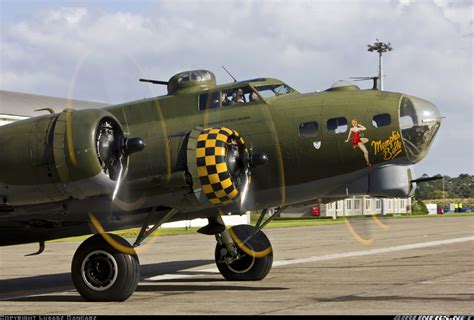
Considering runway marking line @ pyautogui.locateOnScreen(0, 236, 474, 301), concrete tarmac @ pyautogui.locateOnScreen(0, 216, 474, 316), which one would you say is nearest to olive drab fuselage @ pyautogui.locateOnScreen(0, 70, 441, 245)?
concrete tarmac @ pyautogui.locateOnScreen(0, 216, 474, 316)

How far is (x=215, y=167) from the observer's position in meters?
17.3

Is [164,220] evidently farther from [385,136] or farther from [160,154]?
[385,136]

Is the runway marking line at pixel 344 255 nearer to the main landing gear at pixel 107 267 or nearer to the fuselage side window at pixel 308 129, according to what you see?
the main landing gear at pixel 107 267

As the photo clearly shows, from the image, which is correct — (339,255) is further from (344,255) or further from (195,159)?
(195,159)

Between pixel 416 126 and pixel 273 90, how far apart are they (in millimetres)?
3847

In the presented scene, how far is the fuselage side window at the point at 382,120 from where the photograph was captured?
58.1ft

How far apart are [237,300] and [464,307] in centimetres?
491

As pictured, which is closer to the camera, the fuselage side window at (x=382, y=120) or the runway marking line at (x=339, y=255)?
the fuselage side window at (x=382, y=120)

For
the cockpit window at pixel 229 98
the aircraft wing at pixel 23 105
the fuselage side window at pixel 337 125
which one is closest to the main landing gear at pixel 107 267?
the cockpit window at pixel 229 98

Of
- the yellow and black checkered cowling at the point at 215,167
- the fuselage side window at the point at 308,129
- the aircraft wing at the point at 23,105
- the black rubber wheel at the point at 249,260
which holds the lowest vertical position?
the black rubber wheel at the point at 249,260

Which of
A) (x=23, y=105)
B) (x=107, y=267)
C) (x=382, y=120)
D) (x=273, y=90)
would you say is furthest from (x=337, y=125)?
(x=23, y=105)

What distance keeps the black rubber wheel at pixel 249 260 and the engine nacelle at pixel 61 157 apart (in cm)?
592

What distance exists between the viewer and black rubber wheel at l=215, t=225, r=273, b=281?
21.9 m

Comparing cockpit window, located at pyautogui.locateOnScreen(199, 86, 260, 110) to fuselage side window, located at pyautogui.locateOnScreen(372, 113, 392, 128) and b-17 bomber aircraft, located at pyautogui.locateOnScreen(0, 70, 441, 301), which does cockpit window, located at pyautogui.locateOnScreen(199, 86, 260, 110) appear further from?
fuselage side window, located at pyautogui.locateOnScreen(372, 113, 392, 128)
